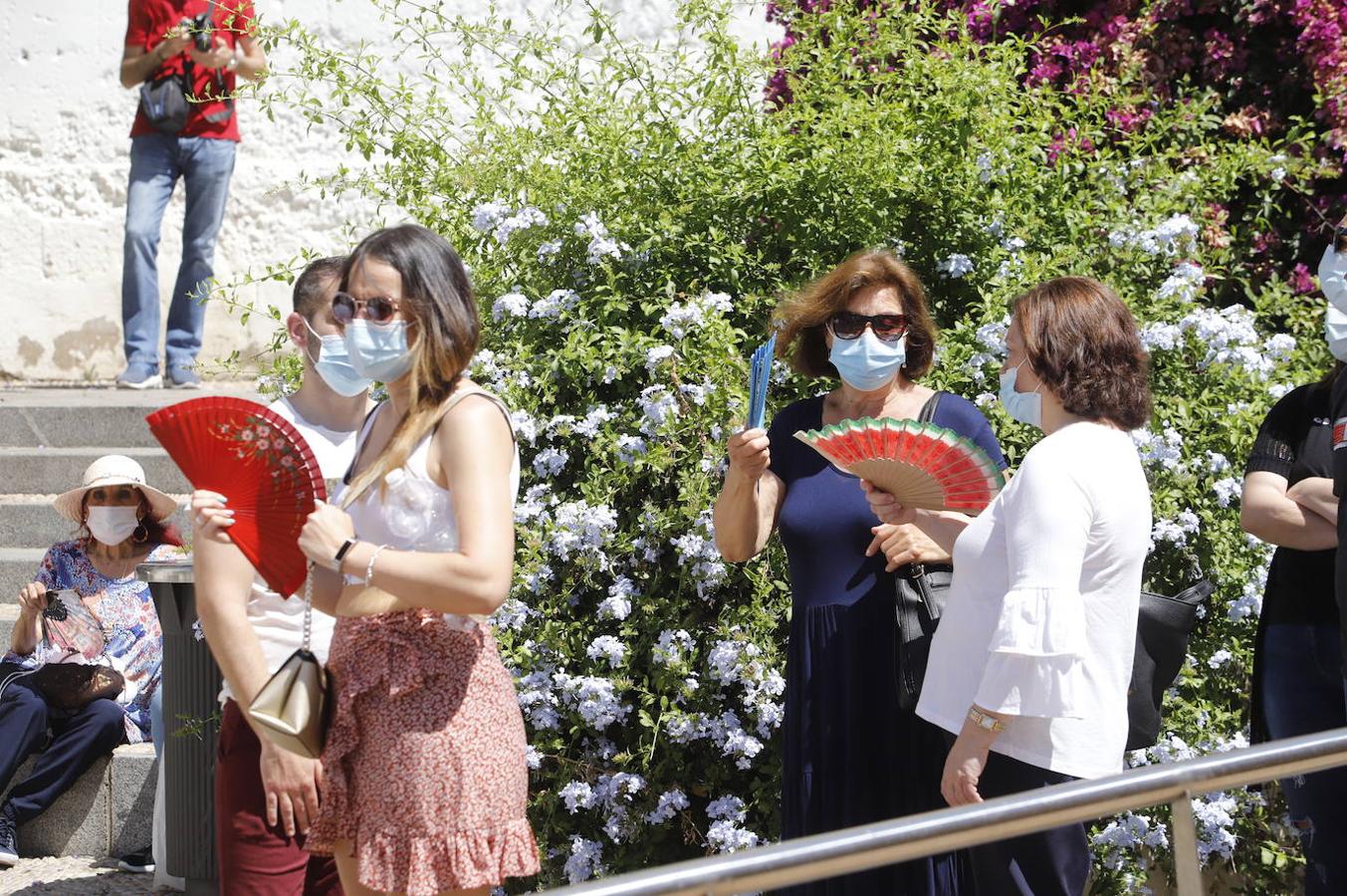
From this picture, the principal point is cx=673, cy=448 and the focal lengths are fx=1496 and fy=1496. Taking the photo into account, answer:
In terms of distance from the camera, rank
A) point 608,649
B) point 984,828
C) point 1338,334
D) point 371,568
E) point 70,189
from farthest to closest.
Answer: point 70,189, point 608,649, point 1338,334, point 371,568, point 984,828

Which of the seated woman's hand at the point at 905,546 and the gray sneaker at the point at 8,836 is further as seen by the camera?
the gray sneaker at the point at 8,836

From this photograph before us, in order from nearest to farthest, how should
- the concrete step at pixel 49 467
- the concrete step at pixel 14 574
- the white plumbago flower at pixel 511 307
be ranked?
1. the white plumbago flower at pixel 511 307
2. the concrete step at pixel 14 574
3. the concrete step at pixel 49 467

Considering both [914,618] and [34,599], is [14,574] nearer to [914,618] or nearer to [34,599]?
[34,599]

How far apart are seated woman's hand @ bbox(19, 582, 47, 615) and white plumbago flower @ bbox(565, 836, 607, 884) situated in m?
2.15

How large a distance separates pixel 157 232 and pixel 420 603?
553 centimetres

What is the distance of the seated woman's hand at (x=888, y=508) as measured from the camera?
3.16 metres

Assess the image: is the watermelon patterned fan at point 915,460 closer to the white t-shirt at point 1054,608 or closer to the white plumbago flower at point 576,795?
the white t-shirt at point 1054,608

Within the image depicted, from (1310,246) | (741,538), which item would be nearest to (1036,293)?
(741,538)

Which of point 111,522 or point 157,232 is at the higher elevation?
point 157,232

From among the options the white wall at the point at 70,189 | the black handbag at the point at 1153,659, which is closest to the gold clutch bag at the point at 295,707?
the black handbag at the point at 1153,659

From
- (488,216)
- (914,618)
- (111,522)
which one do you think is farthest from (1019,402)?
(111,522)

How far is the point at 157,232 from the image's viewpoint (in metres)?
7.30

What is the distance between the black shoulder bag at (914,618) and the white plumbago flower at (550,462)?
49.8 inches

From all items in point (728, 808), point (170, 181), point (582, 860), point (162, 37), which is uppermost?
point (162, 37)
